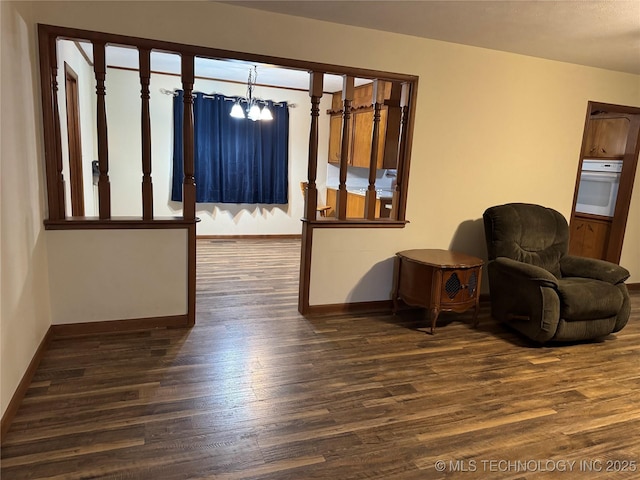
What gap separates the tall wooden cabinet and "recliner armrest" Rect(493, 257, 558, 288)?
1.54m

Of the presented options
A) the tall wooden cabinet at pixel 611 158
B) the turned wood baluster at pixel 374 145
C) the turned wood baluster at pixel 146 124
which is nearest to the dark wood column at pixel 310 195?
the turned wood baluster at pixel 374 145

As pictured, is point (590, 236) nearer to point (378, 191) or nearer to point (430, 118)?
point (378, 191)

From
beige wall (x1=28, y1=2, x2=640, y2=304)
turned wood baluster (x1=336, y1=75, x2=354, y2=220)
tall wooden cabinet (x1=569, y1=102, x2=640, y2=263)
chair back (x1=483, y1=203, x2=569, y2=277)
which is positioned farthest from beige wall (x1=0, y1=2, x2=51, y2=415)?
tall wooden cabinet (x1=569, y1=102, x2=640, y2=263)

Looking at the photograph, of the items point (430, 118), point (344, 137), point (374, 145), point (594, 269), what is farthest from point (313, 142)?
point (594, 269)

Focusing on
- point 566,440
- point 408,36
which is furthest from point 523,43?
point 566,440

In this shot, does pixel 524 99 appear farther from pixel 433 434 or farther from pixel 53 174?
pixel 53 174

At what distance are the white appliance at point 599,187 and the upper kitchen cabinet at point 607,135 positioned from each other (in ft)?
0.41

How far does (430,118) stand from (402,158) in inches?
16.5

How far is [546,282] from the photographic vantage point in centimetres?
308

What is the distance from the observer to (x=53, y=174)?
2.76m

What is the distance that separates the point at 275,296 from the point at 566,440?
2643mm

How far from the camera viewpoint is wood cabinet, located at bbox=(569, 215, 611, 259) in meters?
4.91

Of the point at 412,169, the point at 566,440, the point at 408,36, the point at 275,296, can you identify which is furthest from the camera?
the point at 275,296

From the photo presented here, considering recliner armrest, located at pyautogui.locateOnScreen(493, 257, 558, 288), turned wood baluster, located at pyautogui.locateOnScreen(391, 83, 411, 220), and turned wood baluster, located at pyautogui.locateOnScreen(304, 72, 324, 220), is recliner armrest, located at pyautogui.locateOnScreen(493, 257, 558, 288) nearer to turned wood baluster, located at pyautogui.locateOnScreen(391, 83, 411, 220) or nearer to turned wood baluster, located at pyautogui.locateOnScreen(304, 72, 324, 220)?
turned wood baluster, located at pyautogui.locateOnScreen(391, 83, 411, 220)
